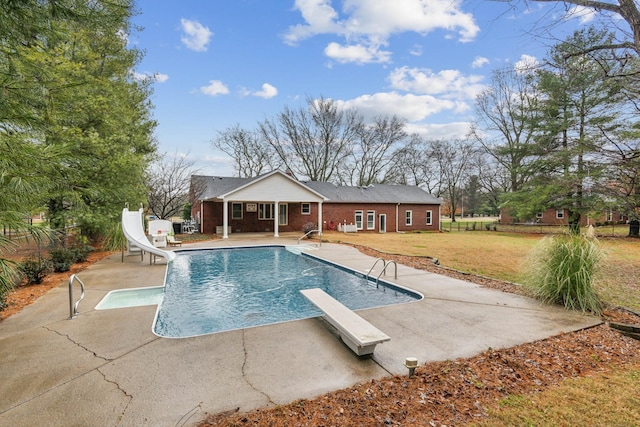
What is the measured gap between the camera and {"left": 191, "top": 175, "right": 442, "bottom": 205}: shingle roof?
2192 cm

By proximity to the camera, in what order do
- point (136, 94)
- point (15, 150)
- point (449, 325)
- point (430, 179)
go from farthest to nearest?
point (430, 179) < point (136, 94) < point (449, 325) < point (15, 150)

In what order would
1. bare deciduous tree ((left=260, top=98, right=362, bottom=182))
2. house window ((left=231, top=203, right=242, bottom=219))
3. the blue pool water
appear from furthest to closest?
bare deciduous tree ((left=260, top=98, right=362, bottom=182)) → house window ((left=231, top=203, right=242, bottom=219)) → the blue pool water

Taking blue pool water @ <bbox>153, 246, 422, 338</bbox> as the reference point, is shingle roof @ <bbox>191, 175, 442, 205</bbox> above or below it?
above

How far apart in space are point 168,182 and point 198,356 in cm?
2068

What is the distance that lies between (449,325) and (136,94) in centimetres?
1667

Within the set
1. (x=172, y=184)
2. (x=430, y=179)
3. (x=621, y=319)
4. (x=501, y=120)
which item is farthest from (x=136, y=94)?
(x=430, y=179)

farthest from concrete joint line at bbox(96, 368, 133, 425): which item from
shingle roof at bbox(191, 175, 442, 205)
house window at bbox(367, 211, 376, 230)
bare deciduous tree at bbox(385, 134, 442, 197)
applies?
bare deciduous tree at bbox(385, 134, 442, 197)

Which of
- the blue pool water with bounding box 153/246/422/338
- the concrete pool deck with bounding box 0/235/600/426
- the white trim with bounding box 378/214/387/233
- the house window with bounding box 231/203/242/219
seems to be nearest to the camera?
the concrete pool deck with bounding box 0/235/600/426

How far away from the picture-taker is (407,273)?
8664 millimetres

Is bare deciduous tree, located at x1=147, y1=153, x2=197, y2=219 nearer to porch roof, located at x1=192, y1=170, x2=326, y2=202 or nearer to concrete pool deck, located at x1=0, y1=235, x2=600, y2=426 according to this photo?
porch roof, located at x1=192, y1=170, x2=326, y2=202

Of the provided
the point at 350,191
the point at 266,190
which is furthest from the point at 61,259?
the point at 350,191

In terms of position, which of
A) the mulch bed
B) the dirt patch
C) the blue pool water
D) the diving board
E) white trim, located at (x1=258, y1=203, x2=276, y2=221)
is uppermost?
white trim, located at (x1=258, y1=203, x2=276, y2=221)

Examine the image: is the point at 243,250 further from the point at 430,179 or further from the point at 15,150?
the point at 430,179

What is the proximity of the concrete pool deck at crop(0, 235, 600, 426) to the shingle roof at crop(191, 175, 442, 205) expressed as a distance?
16.3 meters
